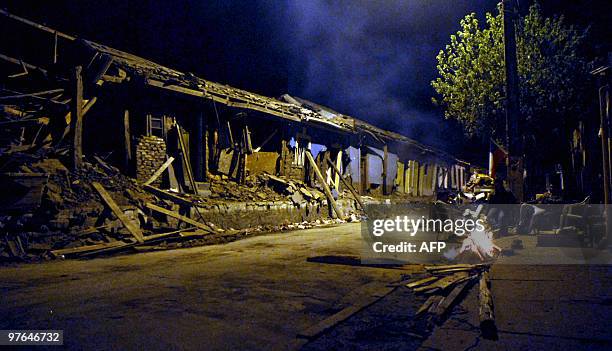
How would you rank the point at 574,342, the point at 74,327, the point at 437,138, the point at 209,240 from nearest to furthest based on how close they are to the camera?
the point at 574,342 < the point at 74,327 < the point at 209,240 < the point at 437,138

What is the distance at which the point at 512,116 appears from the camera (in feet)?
34.1

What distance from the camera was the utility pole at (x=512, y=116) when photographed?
10312 mm

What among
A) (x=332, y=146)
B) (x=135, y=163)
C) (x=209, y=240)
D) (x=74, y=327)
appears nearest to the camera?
(x=74, y=327)

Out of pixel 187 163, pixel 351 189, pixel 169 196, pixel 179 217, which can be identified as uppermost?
pixel 187 163

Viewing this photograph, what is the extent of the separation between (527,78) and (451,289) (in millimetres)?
13783

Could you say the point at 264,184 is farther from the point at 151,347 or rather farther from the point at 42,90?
the point at 151,347

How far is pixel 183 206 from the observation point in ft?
36.0

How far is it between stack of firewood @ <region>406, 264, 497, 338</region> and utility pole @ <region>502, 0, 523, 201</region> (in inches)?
219

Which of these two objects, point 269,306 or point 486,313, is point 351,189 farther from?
point 486,313

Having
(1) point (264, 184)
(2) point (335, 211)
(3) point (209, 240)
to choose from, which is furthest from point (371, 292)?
(2) point (335, 211)

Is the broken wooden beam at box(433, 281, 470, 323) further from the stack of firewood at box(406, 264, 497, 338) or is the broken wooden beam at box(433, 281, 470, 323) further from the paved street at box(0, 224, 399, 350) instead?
the paved street at box(0, 224, 399, 350)

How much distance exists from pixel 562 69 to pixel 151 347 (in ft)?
55.9

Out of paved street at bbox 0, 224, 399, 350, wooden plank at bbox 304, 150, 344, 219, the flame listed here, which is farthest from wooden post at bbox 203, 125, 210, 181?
the flame

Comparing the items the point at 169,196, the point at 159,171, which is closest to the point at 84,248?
the point at 169,196
